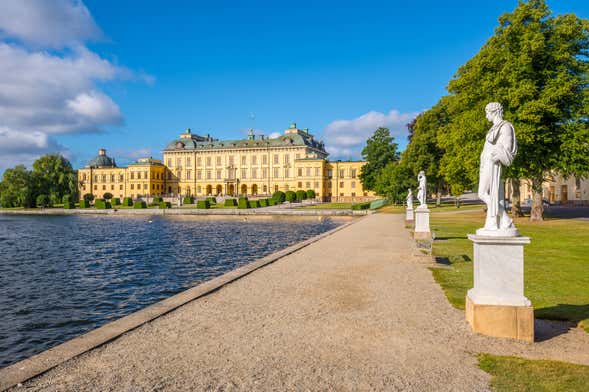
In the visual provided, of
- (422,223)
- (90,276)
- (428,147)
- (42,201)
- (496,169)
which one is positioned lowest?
(90,276)

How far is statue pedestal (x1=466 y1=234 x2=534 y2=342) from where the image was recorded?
208 inches

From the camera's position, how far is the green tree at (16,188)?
221ft

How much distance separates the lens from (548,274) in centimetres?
937

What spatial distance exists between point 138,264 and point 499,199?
1300cm

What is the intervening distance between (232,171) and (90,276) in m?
76.1

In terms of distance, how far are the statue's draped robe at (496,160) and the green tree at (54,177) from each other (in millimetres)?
78565

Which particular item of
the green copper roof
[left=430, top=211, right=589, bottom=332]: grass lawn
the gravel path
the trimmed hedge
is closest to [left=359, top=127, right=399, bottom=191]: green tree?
the trimmed hedge

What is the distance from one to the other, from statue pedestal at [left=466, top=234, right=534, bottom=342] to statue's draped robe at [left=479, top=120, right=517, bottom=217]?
1.54 ft

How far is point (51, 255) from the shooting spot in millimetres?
17688

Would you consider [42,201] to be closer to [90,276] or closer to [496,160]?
[90,276]

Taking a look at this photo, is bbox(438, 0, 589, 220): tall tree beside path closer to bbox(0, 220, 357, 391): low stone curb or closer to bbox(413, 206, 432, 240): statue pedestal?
bbox(413, 206, 432, 240): statue pedestal

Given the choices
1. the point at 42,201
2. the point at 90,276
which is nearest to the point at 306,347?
the point at 90,276

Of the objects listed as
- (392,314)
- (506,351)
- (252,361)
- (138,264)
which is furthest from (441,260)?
(138,264)

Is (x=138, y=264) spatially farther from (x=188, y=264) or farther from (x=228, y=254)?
(x=228, y=254)
